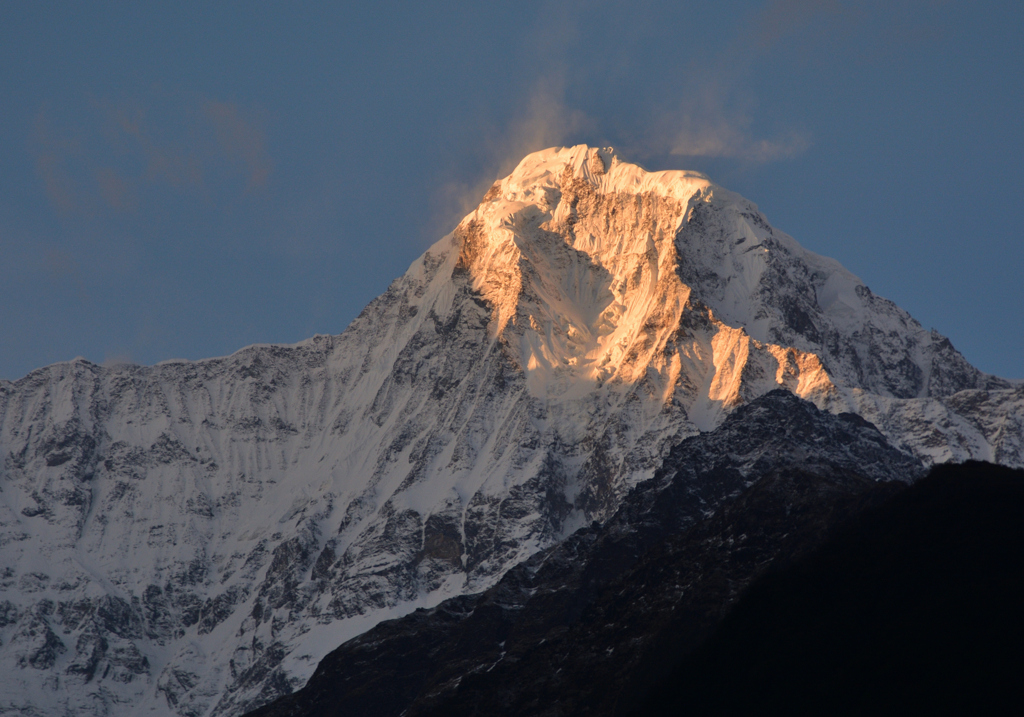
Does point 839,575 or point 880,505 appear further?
point 880,505

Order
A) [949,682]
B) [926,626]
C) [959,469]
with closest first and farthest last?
1. [949,682]
2. [926,626]
3. [959,469]

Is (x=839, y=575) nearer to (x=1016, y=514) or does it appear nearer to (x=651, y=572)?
(x=1016, y=514)

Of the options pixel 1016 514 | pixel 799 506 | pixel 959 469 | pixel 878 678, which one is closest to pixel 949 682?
pixel 878 678

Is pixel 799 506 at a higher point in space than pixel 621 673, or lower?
higher

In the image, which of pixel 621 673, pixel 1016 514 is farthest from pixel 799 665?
pixel 621 673

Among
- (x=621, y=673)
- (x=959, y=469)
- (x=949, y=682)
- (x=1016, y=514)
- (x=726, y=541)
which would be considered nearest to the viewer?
(x=949, y=682)

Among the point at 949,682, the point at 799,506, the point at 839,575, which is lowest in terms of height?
the point at 949,682
